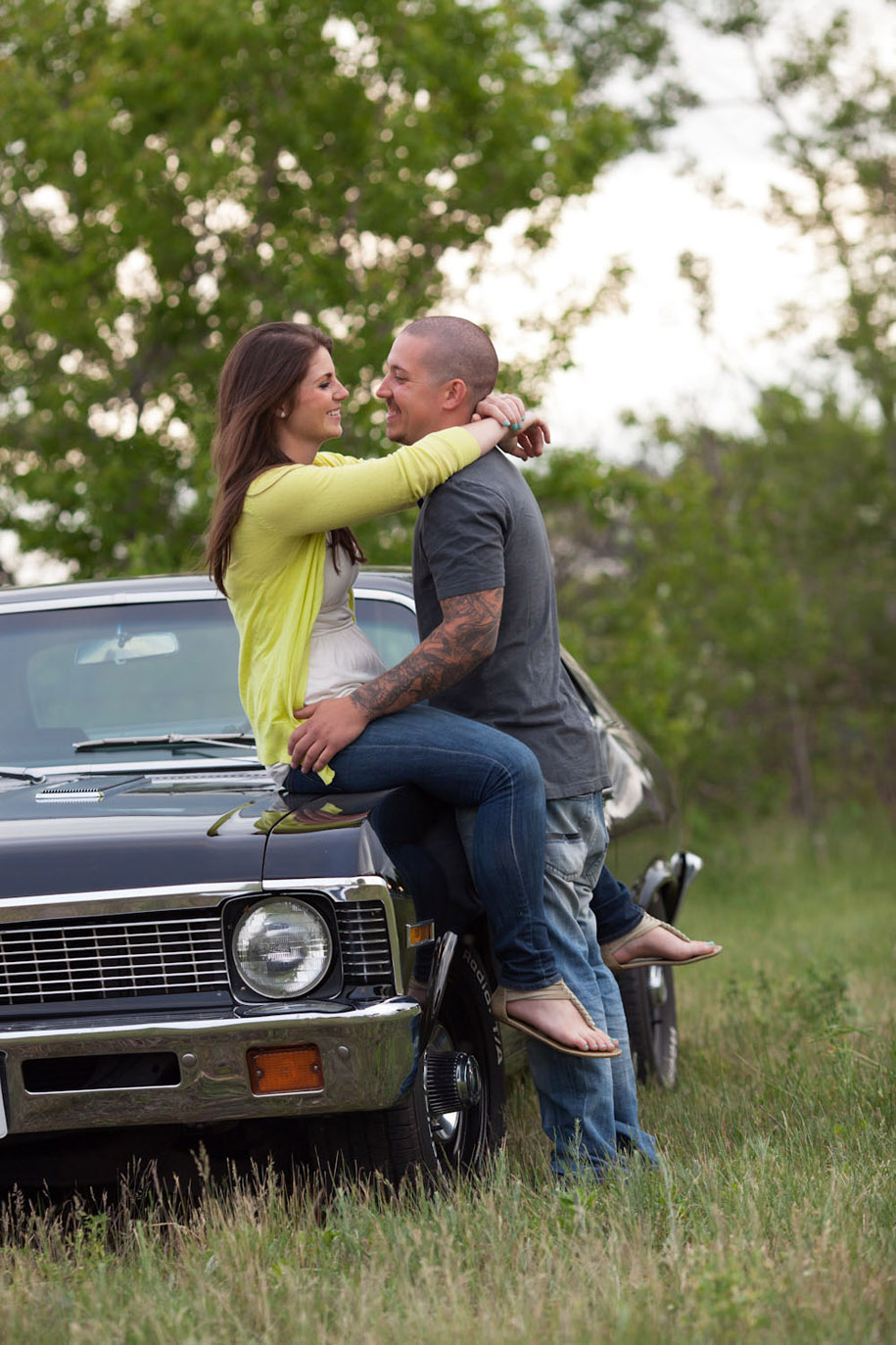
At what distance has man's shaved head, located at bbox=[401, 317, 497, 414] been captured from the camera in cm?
386

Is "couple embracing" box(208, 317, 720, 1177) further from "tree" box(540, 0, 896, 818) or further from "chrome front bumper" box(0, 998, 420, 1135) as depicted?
"tree" box(540, 0, 896, 818)

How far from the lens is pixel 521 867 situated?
143 inches

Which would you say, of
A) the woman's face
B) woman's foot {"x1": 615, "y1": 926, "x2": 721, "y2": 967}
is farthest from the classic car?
the woman's face

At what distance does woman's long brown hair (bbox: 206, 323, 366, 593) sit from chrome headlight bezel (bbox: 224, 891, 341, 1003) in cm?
81

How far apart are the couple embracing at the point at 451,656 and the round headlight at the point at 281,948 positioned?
0.40 m

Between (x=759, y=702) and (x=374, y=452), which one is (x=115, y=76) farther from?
(x=759, y=702)

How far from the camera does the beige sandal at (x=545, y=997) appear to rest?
3.68 m

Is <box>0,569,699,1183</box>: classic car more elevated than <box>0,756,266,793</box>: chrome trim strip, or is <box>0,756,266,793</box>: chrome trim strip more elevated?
<box>0,756,266,793</box>: chrome trim strip

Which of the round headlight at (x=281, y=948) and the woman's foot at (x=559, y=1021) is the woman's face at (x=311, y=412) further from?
the woman's foot at (x=559, y=1021)

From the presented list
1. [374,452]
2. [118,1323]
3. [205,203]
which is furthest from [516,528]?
Answer: [205,203]

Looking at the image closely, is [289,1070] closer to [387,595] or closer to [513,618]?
[513,618]

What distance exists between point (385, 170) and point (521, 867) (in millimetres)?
9567

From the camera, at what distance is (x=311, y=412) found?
3.86 meters

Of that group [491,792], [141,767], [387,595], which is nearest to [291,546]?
[491,792]
